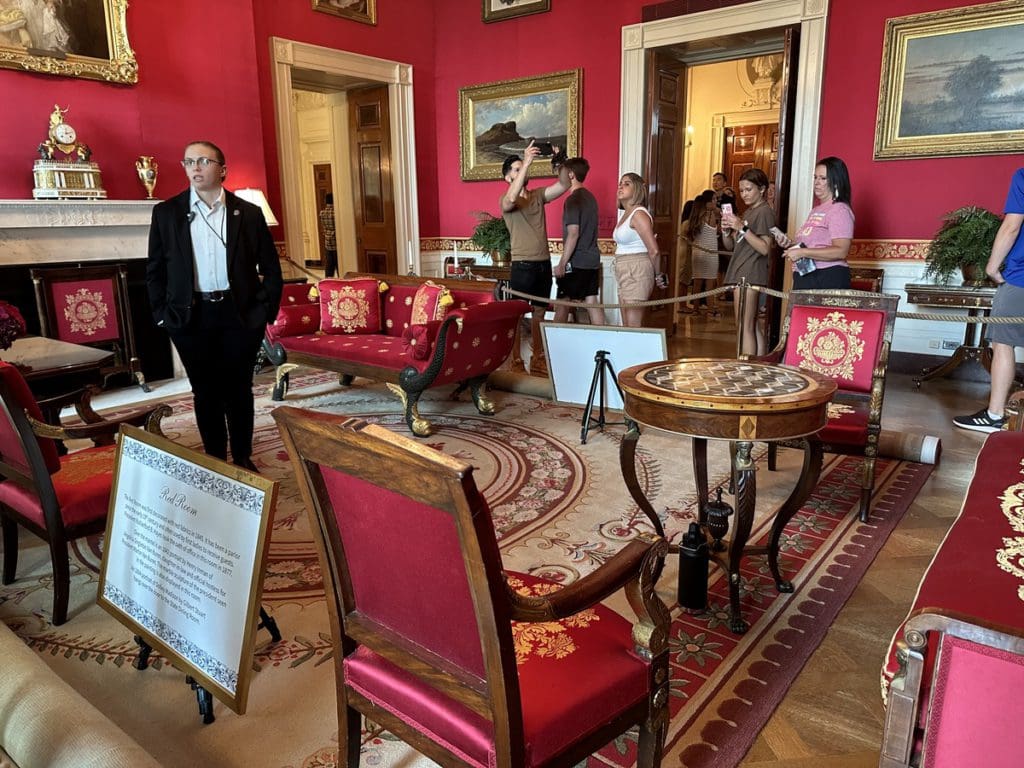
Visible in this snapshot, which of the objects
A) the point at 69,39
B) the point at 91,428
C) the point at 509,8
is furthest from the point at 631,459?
the point at 509,8

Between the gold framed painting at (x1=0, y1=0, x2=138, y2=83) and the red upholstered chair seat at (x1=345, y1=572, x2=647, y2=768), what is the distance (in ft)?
19.4

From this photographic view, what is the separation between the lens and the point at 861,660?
218 cm

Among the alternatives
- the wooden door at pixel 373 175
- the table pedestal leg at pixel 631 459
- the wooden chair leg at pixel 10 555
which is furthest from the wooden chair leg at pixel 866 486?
the wooden door at pixel 373 175

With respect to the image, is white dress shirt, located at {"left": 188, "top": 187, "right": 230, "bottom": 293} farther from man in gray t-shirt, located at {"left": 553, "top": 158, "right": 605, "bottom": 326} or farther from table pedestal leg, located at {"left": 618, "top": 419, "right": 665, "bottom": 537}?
man in gray t-shirt, located at {"left": 553, "top": 158, "right": 605, "bottom": 326}

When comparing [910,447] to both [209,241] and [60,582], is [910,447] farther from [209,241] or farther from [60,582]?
[60,582]

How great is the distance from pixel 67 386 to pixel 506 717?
2596mm

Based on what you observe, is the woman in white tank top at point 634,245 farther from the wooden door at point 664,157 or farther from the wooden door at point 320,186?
the wooden door at point 320,186

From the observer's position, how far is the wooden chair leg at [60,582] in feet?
7.71

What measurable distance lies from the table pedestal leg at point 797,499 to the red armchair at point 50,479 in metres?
2.17

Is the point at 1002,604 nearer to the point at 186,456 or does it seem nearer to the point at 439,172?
the point at 186,456

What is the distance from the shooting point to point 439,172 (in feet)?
30.1

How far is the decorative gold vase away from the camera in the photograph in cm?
588

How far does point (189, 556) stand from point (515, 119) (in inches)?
296

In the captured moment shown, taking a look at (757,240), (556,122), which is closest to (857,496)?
(757,240)
